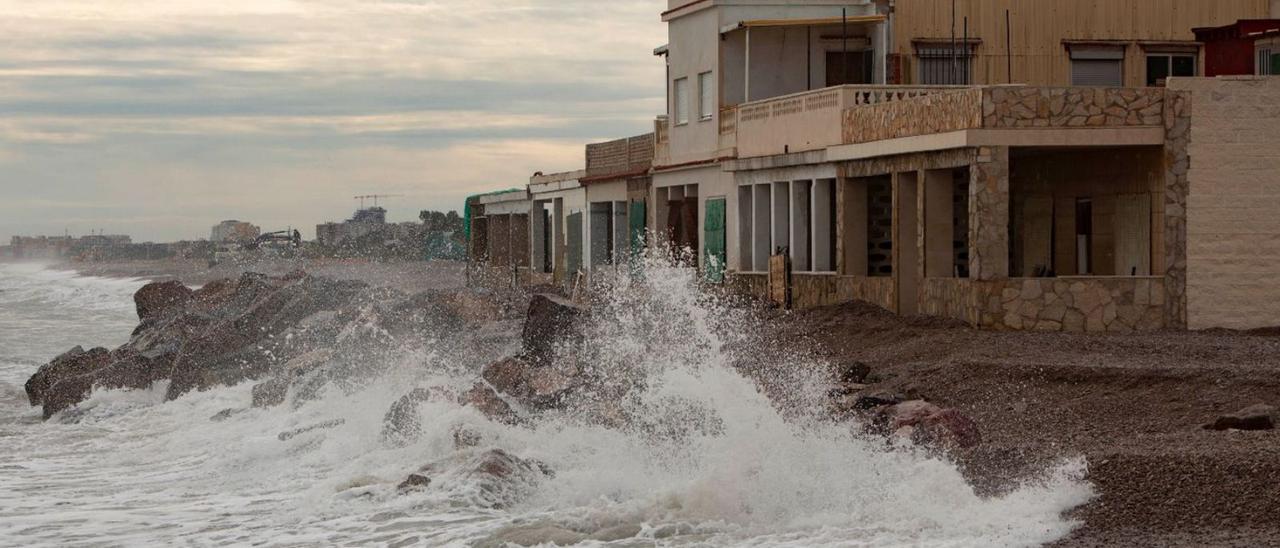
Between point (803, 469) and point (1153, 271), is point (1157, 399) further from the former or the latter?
point (1153, 271)

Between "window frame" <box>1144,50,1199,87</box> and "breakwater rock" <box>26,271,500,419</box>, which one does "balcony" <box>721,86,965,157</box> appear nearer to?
"breakwater rock" <box>26,271,500,419</box>

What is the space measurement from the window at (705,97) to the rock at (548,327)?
9.53m

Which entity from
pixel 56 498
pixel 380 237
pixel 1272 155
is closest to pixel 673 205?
pixel 1272 155

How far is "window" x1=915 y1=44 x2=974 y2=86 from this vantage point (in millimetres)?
28922

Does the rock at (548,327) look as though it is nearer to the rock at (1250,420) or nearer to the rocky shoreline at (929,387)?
the rocky shoreline at (929,387)

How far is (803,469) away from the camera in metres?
12.8

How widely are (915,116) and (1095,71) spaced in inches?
359

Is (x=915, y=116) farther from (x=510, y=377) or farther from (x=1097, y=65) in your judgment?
(x=1097, y=65)

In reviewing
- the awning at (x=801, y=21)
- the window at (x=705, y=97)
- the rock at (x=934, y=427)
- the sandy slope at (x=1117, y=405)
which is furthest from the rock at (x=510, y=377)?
the window at (x=705, y=97)

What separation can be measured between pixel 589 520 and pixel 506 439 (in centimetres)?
332

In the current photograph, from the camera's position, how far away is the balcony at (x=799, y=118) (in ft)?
79.3

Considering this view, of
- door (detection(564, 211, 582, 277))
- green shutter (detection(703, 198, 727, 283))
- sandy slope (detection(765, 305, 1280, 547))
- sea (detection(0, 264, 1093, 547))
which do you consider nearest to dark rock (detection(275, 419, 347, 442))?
sea (detection(0, 264, 1093, 547))

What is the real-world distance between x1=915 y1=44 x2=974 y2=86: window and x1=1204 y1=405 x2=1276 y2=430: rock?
53.5ft

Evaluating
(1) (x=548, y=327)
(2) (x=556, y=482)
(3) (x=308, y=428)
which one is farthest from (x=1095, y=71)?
(2) (x=556, y=482)
